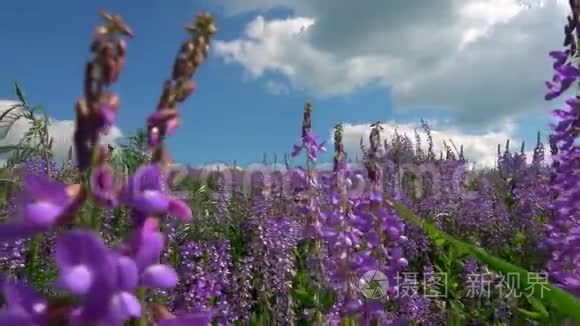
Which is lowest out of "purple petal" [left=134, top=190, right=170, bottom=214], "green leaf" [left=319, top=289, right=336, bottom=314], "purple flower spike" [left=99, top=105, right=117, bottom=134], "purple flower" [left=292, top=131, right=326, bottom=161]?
"green leaf" [left=319, top=289, right=336, bottom=314]

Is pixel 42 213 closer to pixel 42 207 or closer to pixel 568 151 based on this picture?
pixel 42 207

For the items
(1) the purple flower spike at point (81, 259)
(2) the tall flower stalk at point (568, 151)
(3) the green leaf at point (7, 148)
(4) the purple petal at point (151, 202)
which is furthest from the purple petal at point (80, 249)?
(3) the green leaf at point (7, 148)

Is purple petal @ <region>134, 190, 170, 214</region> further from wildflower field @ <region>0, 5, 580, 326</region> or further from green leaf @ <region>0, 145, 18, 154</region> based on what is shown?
green leaf @ <region>0, 145, 18, 154</region>

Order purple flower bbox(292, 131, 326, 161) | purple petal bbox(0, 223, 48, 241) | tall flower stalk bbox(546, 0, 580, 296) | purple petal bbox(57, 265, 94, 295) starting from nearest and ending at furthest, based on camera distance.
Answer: purple petal bbox(57, 265, 94, 295) < purple petal bbox(0, 223, 48, 241) < tall flower stalk bbox(546, 0, 580, 296) < purple flower bbox(292, 131, 326, 161)

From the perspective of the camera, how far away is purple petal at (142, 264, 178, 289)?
2.93 feet

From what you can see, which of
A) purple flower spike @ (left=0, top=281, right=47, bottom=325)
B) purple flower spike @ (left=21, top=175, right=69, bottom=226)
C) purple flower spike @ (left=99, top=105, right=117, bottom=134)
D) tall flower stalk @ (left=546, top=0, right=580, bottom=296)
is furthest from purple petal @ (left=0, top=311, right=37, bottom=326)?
tall flower stalk @ (left=546, top=0, right=580, bottom=296)

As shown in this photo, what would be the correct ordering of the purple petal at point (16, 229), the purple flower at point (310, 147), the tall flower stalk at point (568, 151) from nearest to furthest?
the purple petal at point (16, 229), the tall flower stalk at point (568, 151), the purple flower at point (310, 147)

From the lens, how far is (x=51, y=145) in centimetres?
460

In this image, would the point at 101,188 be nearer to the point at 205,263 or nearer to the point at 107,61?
the point at 107,61

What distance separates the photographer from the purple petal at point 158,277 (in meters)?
0.89

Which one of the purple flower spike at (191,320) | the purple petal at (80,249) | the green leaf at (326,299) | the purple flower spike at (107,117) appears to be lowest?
the green leaf at (326,299)

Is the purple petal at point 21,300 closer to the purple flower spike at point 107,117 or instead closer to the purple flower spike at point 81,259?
the purple flower spike at point 81,259

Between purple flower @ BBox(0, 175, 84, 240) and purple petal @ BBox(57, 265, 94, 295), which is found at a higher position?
purple flower @ BBox(0, 175, 84, 240)

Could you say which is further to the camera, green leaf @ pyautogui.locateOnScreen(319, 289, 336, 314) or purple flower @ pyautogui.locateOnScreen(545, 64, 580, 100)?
green leaf @ pyautogui.locateOnScreen(319, 289, 336, 314)
